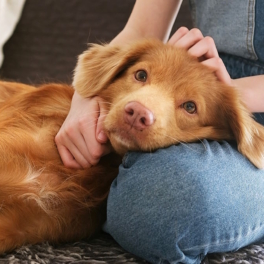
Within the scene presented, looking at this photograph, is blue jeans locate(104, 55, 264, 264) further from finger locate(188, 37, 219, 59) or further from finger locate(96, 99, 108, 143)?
finger locate(188, 37, 219, 59)

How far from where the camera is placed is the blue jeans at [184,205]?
1066mm

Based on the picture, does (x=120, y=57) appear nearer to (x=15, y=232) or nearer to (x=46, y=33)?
(x=15, y=232)

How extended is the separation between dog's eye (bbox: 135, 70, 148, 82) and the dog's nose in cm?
23

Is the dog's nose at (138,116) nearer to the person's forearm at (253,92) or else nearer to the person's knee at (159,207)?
the person's knee at (159,207)

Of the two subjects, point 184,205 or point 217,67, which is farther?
point 217,67

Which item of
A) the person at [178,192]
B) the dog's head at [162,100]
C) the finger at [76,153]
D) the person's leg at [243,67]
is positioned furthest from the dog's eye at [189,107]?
the person's leg at [243,67]

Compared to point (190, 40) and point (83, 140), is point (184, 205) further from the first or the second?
point (190, 40)

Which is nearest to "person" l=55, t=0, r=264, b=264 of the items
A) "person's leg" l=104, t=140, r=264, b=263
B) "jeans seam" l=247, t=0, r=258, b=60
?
"person's leg" l=104, t=140, r=264, b=263

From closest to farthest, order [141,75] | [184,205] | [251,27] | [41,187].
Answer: [184,205] < [41,187] < [141,75] < [251,27]

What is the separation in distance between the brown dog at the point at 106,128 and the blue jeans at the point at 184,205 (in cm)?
10

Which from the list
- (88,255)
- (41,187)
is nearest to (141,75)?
(41,187)

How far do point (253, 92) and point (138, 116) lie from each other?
0.58 meters

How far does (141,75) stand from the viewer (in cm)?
140

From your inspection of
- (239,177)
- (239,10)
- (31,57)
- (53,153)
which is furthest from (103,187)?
(31,57)
